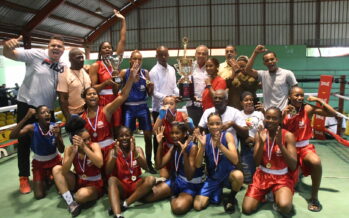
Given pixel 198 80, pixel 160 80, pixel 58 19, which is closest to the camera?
pixel 198 80

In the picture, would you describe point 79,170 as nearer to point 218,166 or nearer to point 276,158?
point 218,166

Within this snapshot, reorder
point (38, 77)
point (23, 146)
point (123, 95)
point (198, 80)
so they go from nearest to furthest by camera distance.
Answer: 1. point (123, 95)
2. point (38, 77)
3. point (23, 146)
4. point (198, 80)

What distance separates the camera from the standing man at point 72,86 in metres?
3.13

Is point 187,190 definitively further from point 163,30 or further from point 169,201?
point 163,30

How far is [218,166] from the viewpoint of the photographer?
279 cm

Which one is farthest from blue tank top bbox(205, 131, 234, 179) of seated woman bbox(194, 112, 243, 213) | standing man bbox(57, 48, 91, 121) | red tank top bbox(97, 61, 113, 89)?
standing man bbox(57, 48, 91, 121)

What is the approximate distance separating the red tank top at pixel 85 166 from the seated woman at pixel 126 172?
20 centimetres

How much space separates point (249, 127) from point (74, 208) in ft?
6.17

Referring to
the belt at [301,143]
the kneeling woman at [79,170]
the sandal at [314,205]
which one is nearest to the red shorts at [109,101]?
the kneeling woman at [79,170]

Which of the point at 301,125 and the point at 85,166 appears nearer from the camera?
the point at 85,166

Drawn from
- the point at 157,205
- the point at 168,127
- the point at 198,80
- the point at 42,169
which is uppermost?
the point at 198,80

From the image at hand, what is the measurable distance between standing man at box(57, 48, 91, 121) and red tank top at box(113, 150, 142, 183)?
2.74 ft

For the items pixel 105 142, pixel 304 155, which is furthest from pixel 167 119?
pixel 304 155

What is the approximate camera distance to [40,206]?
2.86 metres
